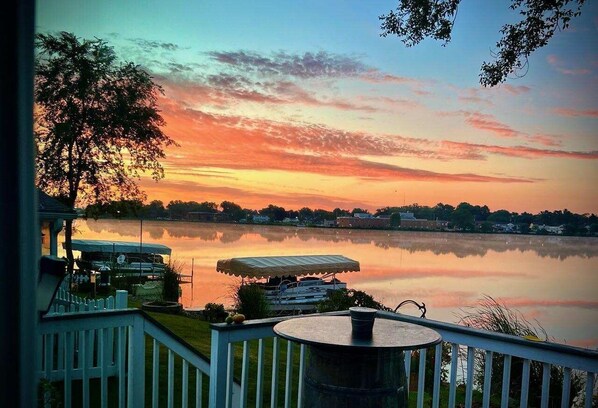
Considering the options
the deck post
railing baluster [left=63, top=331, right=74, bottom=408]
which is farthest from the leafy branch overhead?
the deck post

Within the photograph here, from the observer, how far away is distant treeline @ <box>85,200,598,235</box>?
19.5 feet

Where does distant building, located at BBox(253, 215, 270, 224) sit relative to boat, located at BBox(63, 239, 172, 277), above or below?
above

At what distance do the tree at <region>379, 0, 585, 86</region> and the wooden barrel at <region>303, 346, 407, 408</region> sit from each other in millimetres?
3984

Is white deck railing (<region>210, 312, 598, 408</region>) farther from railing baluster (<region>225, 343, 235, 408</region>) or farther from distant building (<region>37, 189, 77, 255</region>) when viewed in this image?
distant building (<region>37, 189, 77, 255</region>)

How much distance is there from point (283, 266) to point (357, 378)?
42.0ft

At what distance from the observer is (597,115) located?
221 inches

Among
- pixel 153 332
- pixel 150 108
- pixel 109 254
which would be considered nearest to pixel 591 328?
pixel 153 332

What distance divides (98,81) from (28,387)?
13.3 m

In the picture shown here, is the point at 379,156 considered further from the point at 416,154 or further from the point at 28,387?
the point at 28,387

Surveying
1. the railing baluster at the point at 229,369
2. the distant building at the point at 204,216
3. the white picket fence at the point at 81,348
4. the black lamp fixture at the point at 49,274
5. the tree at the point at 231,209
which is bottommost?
the white picket fence at the point at 81,348

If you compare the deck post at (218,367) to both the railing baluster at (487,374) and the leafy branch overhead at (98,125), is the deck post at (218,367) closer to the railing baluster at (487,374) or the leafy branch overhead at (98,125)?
the railing baluster at (487,374)

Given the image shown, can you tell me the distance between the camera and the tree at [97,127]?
459 inches

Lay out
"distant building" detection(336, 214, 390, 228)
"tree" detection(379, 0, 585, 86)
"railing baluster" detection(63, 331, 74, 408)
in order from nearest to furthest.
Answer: "railing baluster" detection(63, 331, 74, 408), "tree" detection(379, 0, 585, 86), "distant building" detection(336, 214, 390, 228)

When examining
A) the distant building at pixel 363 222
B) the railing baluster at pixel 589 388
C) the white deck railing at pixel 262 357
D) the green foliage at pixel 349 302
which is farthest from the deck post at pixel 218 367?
the distant building at pixel 363 222
